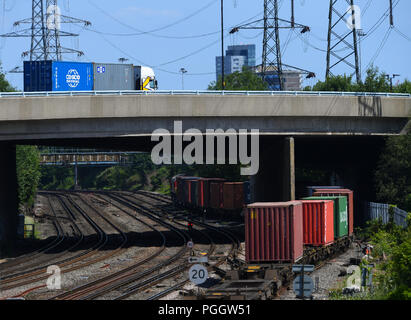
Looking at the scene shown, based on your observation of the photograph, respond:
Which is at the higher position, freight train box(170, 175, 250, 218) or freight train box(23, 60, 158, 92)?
freight train box(23, 60, 158, 92)

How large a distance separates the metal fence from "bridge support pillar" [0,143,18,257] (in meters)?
23.3

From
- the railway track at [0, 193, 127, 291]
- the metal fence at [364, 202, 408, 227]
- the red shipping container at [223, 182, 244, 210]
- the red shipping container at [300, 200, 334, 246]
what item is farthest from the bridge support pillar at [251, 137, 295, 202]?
the railway track at [0, 193, 127, 291]

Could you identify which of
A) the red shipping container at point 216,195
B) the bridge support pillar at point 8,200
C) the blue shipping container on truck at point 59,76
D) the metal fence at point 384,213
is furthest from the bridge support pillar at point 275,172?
the bridge support pillar at point 8,200

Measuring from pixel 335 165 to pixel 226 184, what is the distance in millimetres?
12452

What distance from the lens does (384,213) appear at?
3750cm

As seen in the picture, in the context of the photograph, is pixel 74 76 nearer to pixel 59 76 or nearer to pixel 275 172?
pixel 59 76

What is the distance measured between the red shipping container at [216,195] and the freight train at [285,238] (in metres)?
18.1

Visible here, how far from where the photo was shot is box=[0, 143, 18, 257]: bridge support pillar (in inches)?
1401

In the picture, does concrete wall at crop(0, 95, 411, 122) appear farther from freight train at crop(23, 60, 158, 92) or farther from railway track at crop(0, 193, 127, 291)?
railway track at crop(0, 193, 127, 291)

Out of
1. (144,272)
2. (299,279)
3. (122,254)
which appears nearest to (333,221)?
(144,272)

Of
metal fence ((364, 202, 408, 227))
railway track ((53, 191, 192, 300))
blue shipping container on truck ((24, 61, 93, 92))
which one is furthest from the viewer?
blue shipping container on truck ((24, 61, 93, 92))

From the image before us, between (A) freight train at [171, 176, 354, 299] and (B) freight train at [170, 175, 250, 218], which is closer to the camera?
(A) freight train at [171, 176, 354, 299]

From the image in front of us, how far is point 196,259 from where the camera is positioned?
18.6 metres

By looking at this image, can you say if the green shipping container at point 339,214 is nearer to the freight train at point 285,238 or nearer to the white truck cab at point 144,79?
the freight train at point 285,238
